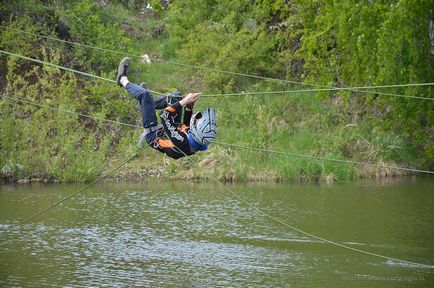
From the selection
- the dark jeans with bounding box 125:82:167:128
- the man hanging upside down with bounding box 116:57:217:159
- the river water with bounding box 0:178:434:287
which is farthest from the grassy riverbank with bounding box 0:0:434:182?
the dark jeans with bounding box 125:82:167:128

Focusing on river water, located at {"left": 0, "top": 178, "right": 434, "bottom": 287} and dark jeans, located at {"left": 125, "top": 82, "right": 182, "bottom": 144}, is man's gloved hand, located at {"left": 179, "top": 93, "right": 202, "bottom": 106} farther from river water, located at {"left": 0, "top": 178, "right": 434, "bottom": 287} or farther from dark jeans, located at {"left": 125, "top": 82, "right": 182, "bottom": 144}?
river water, located at {"left": 0, "top": 178, "right": 434, "bottom": 287}

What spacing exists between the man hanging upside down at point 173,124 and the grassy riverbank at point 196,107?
7776 millimetres

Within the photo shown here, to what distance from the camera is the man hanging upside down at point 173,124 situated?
473 inches

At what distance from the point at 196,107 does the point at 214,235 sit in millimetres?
10056

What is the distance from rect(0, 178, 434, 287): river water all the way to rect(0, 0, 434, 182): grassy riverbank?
1.17 metres

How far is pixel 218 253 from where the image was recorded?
1452cm

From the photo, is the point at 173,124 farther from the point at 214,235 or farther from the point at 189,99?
the point at 214,235

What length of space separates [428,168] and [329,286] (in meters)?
12.3

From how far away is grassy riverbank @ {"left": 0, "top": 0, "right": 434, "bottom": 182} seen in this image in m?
23.2

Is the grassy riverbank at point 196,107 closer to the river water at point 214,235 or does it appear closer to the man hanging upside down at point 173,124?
the river water at point 214,235

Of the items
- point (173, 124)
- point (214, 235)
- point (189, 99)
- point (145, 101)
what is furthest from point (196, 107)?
point (189, 99)

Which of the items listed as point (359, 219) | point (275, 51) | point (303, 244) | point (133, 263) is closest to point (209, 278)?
point (133, 263)

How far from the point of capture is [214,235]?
52.7 ft

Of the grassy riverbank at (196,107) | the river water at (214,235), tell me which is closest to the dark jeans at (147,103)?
the river water at (214,235)
